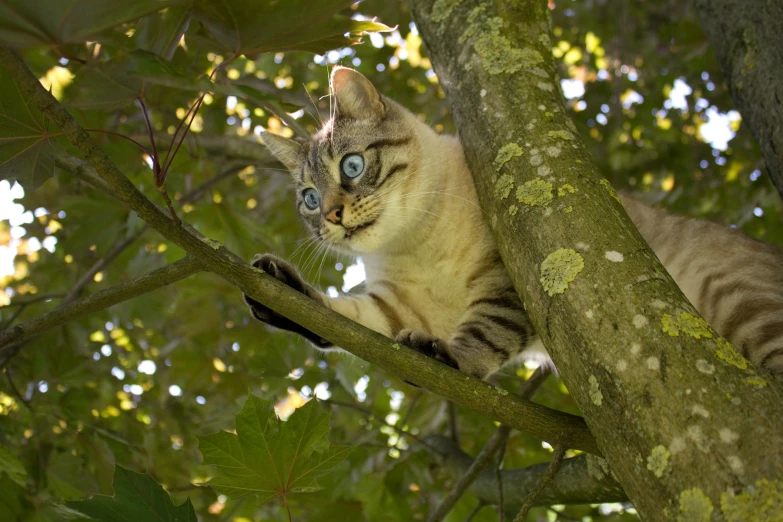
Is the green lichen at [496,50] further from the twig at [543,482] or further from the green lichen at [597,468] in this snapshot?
the green lichen at [597,468]

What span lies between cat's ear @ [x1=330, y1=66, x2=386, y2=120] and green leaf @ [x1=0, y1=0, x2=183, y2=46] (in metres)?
1.80

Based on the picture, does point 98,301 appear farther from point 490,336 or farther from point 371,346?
point 490,336

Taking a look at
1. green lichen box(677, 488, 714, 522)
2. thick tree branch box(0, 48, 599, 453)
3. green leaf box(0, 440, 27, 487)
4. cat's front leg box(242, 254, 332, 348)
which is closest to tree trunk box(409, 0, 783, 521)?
green lichen box(677, 488, 714, 522)

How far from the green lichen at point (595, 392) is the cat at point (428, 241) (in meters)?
1.03

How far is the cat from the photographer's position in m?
2.71

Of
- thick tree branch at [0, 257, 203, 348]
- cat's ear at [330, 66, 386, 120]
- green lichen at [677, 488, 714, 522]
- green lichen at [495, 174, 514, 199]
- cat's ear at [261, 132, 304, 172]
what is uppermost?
cat's ear at [261, 132, 304, 172]

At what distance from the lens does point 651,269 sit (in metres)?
1.64

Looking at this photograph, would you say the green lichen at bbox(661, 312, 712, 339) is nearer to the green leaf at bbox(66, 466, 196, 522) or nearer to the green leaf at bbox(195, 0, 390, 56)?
the green leaf at bbox(195, 0, 390, 56)

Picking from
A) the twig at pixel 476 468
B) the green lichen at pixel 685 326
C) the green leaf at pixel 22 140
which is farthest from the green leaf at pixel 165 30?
the twig at pixel 476 468

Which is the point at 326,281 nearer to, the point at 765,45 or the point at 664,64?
the point at 765,45

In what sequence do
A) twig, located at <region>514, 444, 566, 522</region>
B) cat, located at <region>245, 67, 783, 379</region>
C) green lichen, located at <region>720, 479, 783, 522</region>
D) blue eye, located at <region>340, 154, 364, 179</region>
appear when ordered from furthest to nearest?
blue eye, located at <region>340, 154, 364, 179</region> < cat, located at <region>245, 67, 783, 379</region> < twig, located at <region>514, 444, 566, 522</region> < green lichen, located at <region>720, 479, 783, 522</region>

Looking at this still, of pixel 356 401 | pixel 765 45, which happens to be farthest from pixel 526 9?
pixel 356 401

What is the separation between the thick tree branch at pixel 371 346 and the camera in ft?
5.56

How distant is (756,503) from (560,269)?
2.32ft
